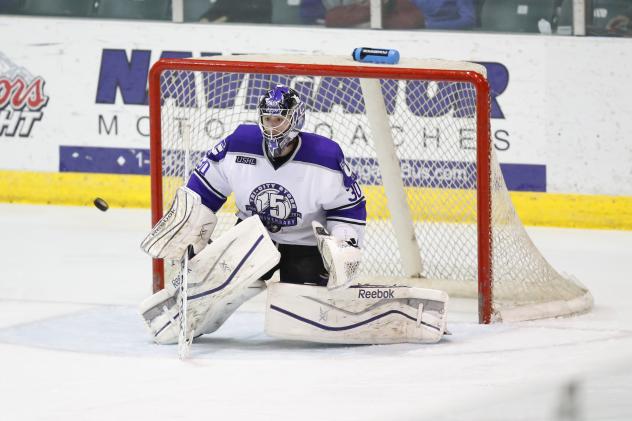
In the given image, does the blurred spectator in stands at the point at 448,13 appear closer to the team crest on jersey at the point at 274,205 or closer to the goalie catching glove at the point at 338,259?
the team crest on jersey at the point at 274,205

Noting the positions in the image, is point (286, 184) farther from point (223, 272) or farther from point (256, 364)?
point (256, 364)

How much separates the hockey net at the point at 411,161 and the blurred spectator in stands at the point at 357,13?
2.47 ft

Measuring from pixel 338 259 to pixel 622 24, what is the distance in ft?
11.0

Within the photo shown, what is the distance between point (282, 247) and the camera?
4574 mm

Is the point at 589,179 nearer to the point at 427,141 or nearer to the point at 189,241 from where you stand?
the point at 427,141

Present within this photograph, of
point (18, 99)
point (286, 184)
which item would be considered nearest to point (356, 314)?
point (286, 184)

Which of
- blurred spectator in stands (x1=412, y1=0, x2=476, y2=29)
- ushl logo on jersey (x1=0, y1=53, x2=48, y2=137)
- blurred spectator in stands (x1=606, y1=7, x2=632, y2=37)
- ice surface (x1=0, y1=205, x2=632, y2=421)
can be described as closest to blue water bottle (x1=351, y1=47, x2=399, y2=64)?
ice surface (x1=0, y1=205, x2=632, y2=421)

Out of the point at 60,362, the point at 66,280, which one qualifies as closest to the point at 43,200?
the point at 66,280

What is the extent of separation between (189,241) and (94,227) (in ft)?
9.46

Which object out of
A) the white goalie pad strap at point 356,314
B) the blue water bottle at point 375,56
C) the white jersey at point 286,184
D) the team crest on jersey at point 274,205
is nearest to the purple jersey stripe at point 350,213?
the white jersey at point 286,184

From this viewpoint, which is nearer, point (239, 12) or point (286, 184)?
point (286, 184)

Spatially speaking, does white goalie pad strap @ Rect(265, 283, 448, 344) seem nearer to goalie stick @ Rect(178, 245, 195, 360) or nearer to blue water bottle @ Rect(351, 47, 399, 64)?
goalie stick @ Rect(178, 245, 195, 360)

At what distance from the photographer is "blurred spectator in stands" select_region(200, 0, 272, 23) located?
7426 mm

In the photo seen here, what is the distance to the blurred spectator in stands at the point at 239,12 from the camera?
7.43 m
